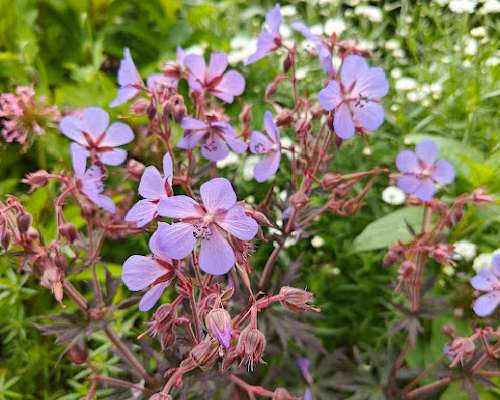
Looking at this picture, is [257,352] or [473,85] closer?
[257,352]

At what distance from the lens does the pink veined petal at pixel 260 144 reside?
1.15 meters

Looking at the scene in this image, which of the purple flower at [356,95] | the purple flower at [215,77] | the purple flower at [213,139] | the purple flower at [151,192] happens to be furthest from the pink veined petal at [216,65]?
the purple flower at [151,192]

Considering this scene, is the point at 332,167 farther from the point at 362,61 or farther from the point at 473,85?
the point at 362,61

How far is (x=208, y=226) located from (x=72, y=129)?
0.49 metres

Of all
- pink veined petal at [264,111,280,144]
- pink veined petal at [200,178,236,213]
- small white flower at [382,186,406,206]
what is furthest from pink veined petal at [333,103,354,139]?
small white flower at [382,186,406,206]

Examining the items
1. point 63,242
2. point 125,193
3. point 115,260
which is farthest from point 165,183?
point 115,260

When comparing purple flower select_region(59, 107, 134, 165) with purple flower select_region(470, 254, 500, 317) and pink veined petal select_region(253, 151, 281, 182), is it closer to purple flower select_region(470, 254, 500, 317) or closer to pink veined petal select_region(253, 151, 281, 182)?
pink veined petal select_region(253, 151, 281, 182)

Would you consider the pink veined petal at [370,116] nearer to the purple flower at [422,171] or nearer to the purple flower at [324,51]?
the purple flower at [324,51]

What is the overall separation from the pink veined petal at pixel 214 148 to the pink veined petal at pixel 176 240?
1.24 ft

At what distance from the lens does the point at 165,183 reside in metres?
0.87

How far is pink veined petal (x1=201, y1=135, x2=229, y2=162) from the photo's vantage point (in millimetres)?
1146

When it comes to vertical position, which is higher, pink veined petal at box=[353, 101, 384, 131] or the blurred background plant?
pink veined petal at box=[353, 101, 384, 131]

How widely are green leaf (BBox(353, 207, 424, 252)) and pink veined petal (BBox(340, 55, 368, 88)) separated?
1.75ft

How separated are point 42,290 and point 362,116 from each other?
0.99 meters
